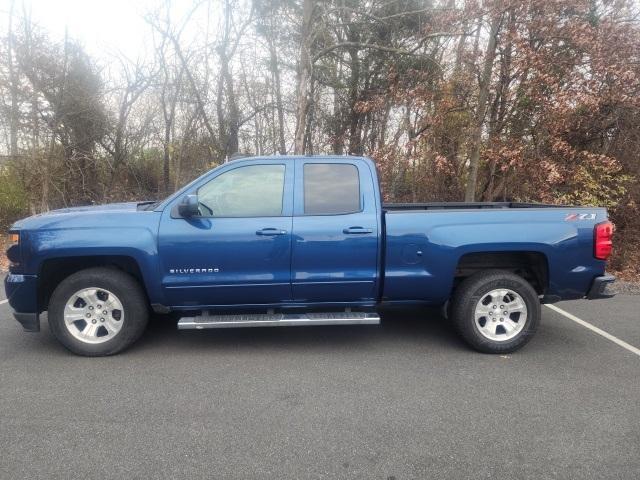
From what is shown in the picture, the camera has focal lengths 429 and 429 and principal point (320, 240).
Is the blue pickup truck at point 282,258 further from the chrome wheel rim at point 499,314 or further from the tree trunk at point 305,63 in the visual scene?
the tree trunk at point 305,63

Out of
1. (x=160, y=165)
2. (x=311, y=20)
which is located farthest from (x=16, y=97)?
(x=311, y=20)

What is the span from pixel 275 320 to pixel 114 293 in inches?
58.0

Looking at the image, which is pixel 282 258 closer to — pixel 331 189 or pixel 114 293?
pixel 331 189

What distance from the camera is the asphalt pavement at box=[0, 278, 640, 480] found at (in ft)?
8.18

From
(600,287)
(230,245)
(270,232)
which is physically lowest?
(600,287)

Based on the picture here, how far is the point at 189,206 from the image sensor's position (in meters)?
3.71

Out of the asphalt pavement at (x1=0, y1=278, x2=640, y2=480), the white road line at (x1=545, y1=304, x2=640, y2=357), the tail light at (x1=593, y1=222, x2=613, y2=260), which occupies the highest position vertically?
the tail light at (x1=593, y1=222, x2=613, y2=260)

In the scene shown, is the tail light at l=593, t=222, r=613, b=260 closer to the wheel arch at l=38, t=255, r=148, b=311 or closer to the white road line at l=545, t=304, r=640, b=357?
the white road line at l=545, t=304, r=640, b=357

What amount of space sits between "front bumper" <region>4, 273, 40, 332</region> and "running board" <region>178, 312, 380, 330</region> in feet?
4.26

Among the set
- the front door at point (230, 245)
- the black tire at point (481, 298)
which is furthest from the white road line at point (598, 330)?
the front door at point (230, 245)

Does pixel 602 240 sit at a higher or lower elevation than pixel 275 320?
higher

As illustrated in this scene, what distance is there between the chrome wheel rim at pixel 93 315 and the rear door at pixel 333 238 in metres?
1.67

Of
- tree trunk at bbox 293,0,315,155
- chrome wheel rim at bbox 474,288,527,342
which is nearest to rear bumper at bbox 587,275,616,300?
chrome wheel rim at bbox 474,288,527,342

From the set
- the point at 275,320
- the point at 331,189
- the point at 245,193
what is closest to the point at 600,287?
the point at 331,189
